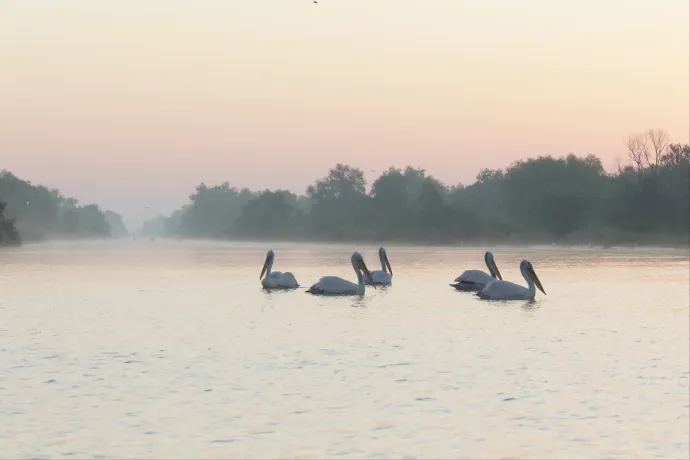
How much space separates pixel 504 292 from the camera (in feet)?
93.6

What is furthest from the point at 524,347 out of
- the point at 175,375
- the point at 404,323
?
the point at 175,375

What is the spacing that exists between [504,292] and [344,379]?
15184 millimetres

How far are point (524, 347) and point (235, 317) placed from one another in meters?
7.61

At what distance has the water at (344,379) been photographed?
10.2 metres

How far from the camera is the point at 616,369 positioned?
14914mm

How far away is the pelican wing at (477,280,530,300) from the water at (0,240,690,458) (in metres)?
0.96

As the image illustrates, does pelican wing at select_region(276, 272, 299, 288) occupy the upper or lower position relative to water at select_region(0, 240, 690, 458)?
upper

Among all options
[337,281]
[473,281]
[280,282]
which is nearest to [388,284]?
[473,281]

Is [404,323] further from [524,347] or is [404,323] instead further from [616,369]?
[616,369]

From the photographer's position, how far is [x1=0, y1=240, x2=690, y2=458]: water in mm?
10172

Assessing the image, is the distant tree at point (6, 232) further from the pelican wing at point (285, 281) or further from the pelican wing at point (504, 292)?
the pelican wing at point (504, 292)

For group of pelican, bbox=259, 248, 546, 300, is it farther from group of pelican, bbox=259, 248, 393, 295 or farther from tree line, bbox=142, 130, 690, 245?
tree line, bbox=142, 130, 690, 245

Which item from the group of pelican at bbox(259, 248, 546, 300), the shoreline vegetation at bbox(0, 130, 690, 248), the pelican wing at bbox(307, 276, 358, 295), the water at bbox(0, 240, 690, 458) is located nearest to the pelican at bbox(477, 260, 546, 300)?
the group of pelican at bbox(259, 248, 546, 300)

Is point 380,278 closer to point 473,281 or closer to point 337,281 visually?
point 473,281
